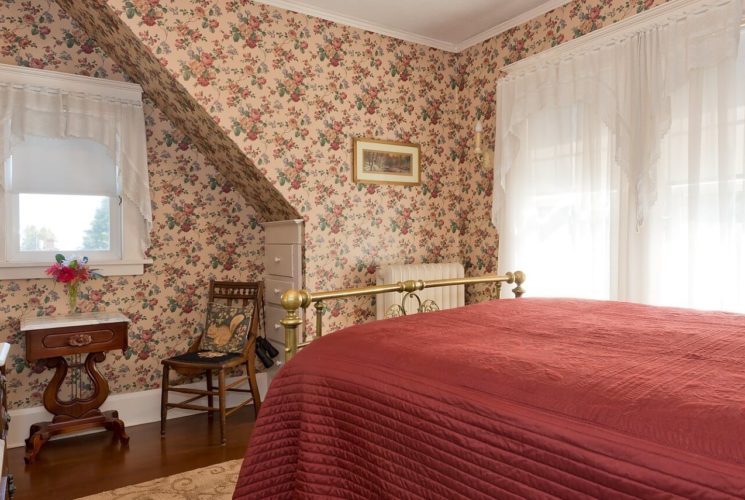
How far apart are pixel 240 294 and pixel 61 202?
52.1 inches

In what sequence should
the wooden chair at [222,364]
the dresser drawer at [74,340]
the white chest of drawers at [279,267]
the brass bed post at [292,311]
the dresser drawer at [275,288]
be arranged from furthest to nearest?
the dresser drawer at [275,288] → the white chest of drawers at [279,267] → the wooden chair at [222,364] → the dresser drawer at [74,340] → the brass bed post at [292,311]

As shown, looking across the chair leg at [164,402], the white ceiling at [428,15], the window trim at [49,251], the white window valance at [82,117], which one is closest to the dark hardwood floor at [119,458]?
the chair leg at [164,402]

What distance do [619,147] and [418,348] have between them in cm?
221

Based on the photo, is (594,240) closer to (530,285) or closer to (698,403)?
(530,285)

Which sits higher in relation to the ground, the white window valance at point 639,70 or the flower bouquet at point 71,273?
the white window valance at point 639,70

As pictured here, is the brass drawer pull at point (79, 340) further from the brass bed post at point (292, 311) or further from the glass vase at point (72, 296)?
the brass bed post at point (292, 311)

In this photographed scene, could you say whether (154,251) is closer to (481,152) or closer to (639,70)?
(481,152)

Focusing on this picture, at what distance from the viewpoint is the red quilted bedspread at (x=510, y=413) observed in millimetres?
936

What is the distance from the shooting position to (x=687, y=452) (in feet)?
2.94

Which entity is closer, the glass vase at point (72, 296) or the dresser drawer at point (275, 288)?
the glass vase at point (72, 296)

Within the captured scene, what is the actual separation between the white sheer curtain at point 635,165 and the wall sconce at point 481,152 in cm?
20

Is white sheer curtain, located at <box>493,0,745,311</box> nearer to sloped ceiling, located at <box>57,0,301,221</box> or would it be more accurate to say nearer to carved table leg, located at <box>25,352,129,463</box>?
sloped ceiling, located at <box>57,0,301,221</box>

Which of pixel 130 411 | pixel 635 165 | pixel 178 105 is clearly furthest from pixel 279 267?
pixel 635 165

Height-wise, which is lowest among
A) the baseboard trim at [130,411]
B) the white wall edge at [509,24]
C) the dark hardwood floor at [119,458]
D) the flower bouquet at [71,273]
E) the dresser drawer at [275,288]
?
the dark hardwood floor at [119,458]
